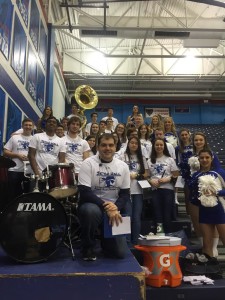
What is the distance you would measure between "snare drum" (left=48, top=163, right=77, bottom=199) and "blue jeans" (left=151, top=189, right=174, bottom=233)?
63.2 inches

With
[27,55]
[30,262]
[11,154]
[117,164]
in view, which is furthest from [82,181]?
[27,55]

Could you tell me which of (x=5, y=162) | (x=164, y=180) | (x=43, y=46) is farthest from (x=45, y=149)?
(x=43, y=46)

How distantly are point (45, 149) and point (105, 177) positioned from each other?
146cm

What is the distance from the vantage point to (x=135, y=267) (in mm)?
2648

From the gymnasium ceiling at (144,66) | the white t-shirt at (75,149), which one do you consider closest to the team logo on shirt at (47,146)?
the white t-shirt at (75,149)

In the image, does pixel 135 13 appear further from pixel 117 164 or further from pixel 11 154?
pixel 117 164

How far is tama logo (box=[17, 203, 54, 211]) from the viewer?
9.23 ft

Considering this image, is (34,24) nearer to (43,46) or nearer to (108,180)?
(43,46)

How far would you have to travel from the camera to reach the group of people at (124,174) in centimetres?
304

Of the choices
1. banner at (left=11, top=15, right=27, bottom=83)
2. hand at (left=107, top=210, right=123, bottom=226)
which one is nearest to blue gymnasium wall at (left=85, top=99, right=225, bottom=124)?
banner at (left=11, top=15, right=27, bottom=83)

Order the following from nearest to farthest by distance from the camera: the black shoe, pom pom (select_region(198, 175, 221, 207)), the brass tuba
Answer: the black shoe
pom pom (select_region(198, 175, 221, 207))
the brass tuba

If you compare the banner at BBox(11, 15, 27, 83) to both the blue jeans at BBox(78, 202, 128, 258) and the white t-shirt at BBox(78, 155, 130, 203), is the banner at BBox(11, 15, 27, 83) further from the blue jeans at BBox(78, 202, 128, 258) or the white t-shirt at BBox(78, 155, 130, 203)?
the blue jeans at BBox(78, 202, 128, 258)

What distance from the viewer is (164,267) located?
3.16 metres

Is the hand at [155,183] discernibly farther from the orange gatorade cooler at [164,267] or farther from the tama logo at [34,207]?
the tama logo at [34,207]
